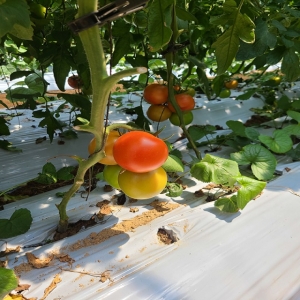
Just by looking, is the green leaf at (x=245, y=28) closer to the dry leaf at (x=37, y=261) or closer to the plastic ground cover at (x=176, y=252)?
the plastic ground cover at (x=176, y=252)

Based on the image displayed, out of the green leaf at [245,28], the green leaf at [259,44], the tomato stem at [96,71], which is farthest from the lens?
the green leaf at [259,44]

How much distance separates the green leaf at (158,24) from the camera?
2.23 ft

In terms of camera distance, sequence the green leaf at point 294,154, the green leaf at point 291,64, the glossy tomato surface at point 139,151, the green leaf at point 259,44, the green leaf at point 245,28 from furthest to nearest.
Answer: the green leaf at point 294,154, the green leaf at point 291,64, the green leaf at point 259,44, the green leaf at point 245,28, the glossy tomato surface at point 139,151

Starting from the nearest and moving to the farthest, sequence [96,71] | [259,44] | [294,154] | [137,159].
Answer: [96,71]
[137,159]
[259,44]
[294,154]

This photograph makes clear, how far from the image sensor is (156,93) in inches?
46.1

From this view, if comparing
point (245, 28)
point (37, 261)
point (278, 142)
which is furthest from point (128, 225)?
point (278, 142)

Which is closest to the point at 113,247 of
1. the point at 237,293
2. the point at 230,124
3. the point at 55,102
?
the point at 237,293

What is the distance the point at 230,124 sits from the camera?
1.41m

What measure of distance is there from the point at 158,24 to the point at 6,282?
57cm

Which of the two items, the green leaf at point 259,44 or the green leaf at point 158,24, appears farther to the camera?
the green leaf at point 259,44

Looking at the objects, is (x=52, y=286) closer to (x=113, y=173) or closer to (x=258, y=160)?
(x=113, y=173)

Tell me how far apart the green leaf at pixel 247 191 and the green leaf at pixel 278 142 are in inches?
14.7

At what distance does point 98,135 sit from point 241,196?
466 mm

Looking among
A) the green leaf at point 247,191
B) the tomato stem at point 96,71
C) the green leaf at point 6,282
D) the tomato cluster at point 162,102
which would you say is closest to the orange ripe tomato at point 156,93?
the tomato cluster at point 162,102
